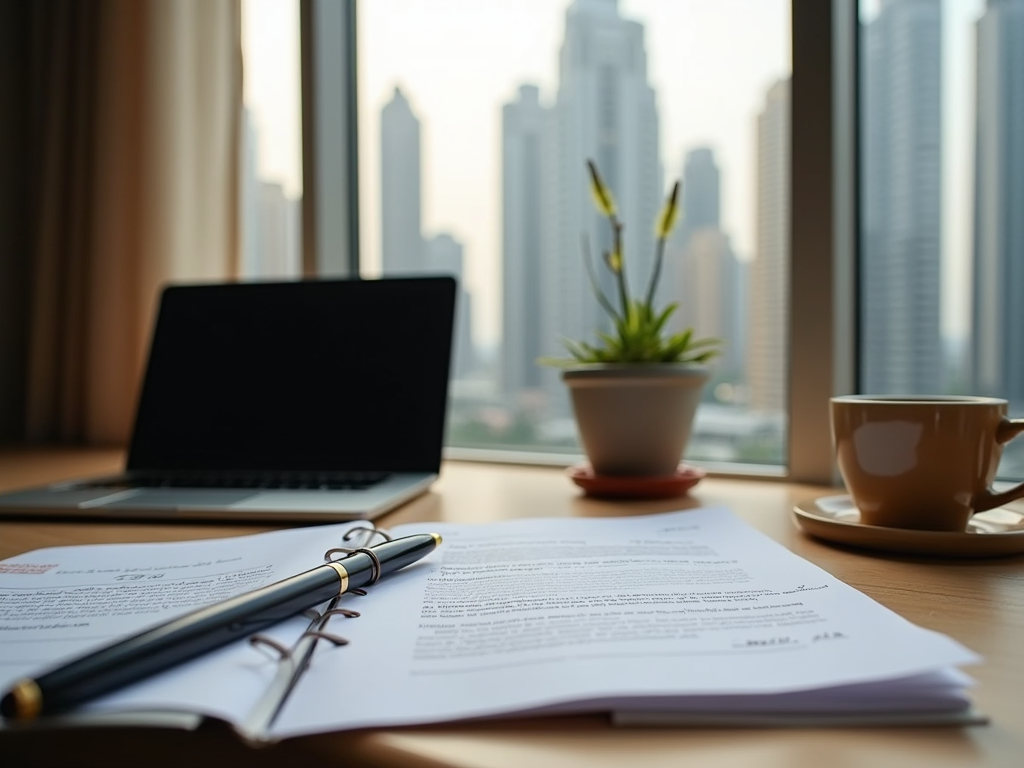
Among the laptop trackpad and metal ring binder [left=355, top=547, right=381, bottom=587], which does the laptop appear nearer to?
the laptop trackpad

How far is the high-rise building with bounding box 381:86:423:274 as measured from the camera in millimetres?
1345

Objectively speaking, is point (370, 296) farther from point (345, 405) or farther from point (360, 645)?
point (360, 645)

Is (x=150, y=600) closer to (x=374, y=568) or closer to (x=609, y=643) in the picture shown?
(x=374, y=568)

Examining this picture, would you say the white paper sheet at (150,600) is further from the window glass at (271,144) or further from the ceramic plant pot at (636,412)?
the window glass at (271,144)

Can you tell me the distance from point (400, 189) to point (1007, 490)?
3.47 feet

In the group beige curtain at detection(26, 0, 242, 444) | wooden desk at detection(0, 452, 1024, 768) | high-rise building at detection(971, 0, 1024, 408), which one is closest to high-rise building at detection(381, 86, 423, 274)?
beige curtain at detection(26, 0, 242, 444)

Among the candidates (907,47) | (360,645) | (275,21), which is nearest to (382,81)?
(275,21)

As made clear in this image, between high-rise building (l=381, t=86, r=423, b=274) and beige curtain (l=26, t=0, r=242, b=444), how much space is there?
0.26m

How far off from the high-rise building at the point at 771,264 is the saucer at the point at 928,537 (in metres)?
0.39

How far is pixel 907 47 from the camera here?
0.91 m

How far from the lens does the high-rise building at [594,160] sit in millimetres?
1116

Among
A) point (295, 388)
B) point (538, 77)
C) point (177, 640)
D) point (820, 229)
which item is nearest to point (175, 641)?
point (177, 640)

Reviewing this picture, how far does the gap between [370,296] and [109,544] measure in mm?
480

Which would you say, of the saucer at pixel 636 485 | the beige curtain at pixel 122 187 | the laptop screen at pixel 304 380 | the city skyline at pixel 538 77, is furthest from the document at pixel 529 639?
the beige curtain at pixel 122 187
